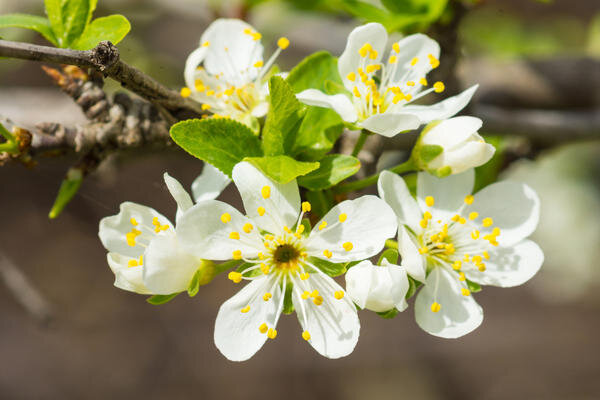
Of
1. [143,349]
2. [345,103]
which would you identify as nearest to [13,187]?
[143,349]

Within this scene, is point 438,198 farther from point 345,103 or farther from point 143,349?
point 143,349

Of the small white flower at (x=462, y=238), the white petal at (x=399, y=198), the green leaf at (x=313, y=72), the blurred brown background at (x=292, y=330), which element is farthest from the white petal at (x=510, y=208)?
the blurred brown background at (x=292, y=330)

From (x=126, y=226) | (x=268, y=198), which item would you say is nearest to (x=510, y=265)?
(x=268, y=198)

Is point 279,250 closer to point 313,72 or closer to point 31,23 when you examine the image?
point 313,72

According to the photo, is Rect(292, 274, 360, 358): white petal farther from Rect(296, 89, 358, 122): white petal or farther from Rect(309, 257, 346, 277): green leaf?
Rect(296, 89, 358, 122): white petal

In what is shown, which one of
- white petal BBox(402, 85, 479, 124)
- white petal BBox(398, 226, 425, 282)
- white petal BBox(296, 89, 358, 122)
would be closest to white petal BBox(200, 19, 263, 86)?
white petal BBox(296, 89, 358, 122)

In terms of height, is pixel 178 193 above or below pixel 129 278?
above
